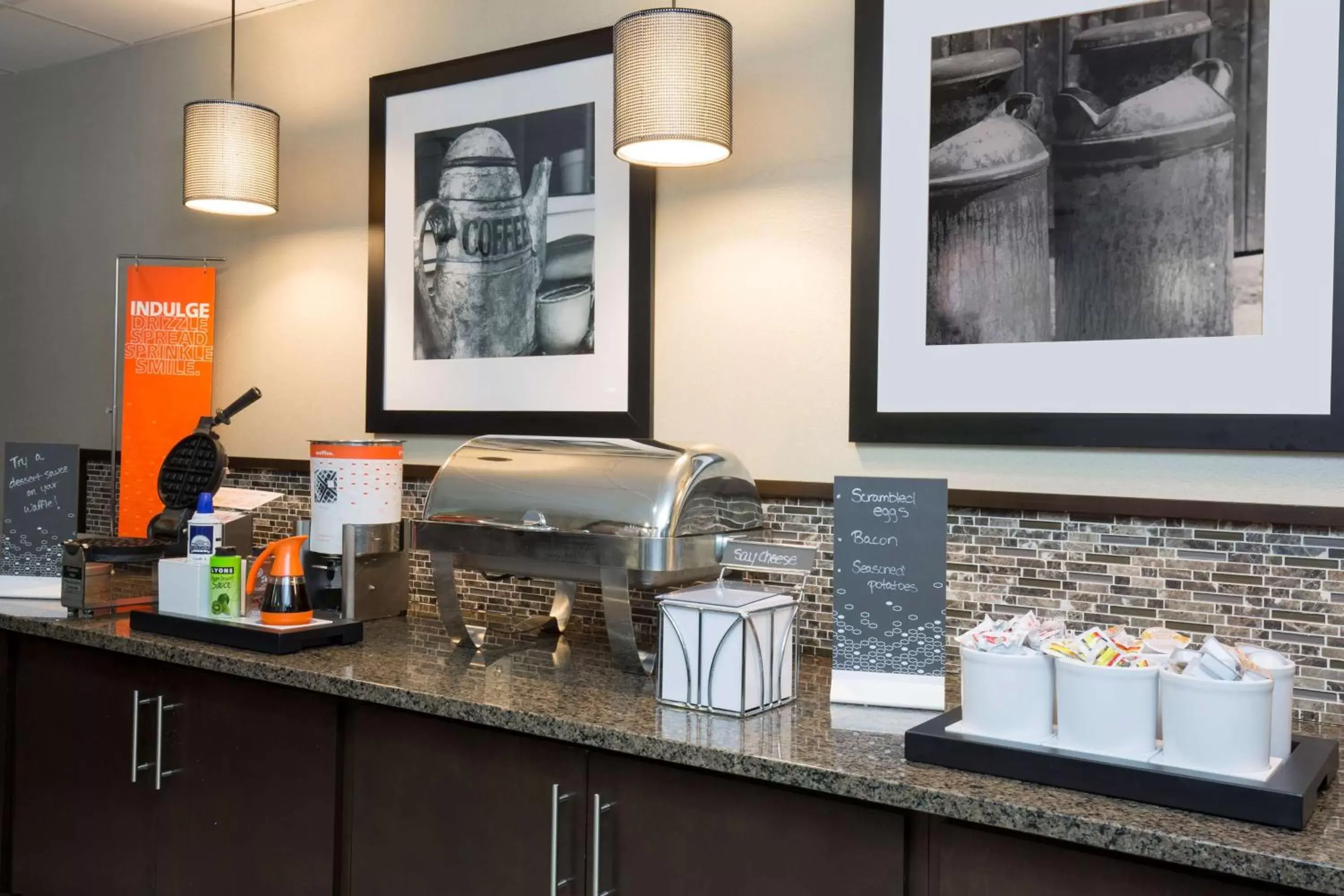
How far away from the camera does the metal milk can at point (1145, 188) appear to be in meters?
1.84

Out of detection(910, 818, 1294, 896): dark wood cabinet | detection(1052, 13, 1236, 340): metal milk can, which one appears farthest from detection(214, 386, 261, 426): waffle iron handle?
detection(910, 818, 1294, 896): dark wood cabinet

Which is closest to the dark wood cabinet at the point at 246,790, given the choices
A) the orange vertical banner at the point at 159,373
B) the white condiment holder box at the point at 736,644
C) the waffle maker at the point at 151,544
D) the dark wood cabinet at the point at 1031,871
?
the waffle maker at the point at 151,544

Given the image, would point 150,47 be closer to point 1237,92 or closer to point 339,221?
point 339,221

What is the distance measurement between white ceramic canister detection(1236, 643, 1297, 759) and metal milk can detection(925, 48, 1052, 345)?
0.73 meters

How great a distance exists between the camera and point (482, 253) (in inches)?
108

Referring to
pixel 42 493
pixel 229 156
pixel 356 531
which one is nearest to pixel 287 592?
pixel 356 531

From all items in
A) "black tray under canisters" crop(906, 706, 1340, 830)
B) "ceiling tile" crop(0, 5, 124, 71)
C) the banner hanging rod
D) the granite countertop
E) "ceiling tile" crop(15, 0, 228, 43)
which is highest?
"ceiling tile" crop(0, 5, 124, 71)

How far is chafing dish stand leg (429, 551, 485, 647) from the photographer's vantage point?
2.20 m

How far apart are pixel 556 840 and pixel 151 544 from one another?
57.8 inches

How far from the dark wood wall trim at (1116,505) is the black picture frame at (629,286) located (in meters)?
0.41

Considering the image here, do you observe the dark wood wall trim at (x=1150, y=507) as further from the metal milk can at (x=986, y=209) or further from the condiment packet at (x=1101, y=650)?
the condiment packet at (x=1101, y=650)

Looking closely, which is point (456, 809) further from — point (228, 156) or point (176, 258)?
point (176, 258)

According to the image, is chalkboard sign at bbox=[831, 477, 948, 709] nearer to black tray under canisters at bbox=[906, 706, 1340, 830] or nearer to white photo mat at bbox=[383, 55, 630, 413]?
black tray under canisters at bbox=[906, 706, 1340, 830]

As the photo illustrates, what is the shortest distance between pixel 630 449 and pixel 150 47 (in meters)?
2.46
